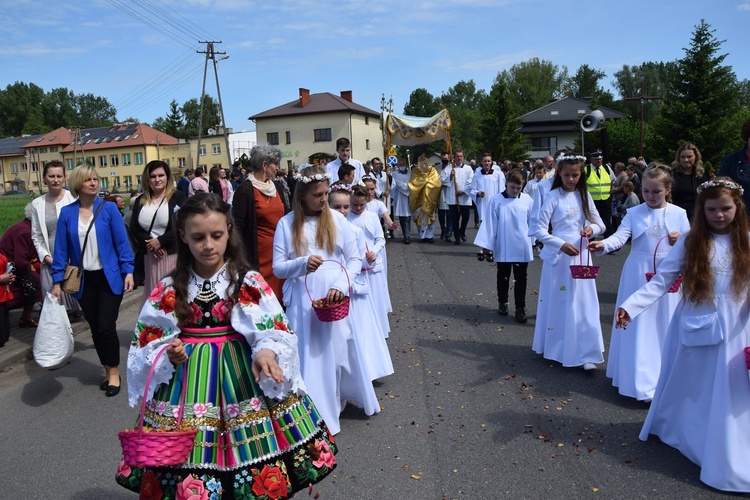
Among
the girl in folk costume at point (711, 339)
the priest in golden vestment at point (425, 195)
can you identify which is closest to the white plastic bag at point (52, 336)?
Result: the girl in folk costume at point (711, 339)

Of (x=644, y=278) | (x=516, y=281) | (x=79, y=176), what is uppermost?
(x=79, y=176)

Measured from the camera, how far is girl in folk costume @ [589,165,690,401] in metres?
5.34

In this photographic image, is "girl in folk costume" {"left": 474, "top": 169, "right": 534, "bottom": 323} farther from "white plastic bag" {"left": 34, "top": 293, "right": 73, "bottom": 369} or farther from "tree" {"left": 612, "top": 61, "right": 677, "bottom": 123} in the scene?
"tree" {"left": 612, "top": 61, "right": 677, "bottom": 123}

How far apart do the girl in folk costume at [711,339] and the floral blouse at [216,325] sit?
95.3 inches

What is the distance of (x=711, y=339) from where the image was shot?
403cm

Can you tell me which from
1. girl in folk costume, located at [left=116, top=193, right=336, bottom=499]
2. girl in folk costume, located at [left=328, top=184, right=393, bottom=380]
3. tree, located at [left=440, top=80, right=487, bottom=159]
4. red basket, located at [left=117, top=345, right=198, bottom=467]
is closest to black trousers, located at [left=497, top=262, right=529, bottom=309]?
girl in folk costume, located at [left=328, top=184, right=393, bottom=380]

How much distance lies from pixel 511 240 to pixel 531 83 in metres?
90.2

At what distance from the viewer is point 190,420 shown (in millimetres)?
2777

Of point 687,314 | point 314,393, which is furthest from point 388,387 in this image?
point 687,314

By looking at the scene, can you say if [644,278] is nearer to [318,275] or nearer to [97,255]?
[318,275]

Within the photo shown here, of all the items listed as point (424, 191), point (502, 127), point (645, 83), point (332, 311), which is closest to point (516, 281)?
point (332, 311)

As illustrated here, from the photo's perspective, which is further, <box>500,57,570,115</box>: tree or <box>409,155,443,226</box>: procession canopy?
<box>500,57,570,115</box>: tree

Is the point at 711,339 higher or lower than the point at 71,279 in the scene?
lower

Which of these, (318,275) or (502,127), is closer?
(318,275)
